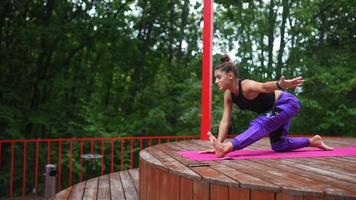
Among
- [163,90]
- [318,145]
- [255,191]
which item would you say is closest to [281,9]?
[163,90]

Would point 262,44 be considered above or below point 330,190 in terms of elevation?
above

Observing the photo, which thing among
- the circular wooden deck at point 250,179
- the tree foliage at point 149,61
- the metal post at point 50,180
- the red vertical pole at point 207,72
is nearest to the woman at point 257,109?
the circular wooden deck at point 250,179

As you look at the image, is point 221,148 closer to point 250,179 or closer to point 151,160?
point 151,160

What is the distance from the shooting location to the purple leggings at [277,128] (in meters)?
2.70

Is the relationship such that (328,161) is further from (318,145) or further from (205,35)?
(205,35)

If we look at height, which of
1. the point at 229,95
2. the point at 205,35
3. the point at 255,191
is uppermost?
the point at 205,35

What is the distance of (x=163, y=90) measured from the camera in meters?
9.40

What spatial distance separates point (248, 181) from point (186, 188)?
1.21ft

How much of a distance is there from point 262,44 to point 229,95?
21.5 ft

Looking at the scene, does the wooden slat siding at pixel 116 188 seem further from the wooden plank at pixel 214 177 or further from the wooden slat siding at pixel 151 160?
the wooden plank at pixel 214 177

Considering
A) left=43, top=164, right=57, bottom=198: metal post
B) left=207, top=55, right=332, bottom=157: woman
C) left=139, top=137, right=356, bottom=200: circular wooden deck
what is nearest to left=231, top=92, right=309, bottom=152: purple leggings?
left=207, top=55, right=332, bottom=157: woman

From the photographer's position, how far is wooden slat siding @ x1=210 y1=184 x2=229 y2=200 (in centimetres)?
170

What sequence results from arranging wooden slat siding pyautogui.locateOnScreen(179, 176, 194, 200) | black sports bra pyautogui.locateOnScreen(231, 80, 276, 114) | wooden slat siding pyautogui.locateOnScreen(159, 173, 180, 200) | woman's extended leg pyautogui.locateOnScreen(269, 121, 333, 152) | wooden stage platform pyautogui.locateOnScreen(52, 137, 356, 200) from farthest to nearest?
1. woman's extended leg pyautogui.locateOnScreen(269, 121, 333, 152)
2. black sports bra pyautogui.locateOnScreen(231, 80, 276, 114)
3. wooden slat siding pyautogui.locateOnScreen(159, 173, 180, 200)
4. wooden slat siding pyautogui.locateOnScreen(179, 176, 194, 200)
5. wooden stage platform pyautogui.locateOnScreen(52, 137, 356, 200)

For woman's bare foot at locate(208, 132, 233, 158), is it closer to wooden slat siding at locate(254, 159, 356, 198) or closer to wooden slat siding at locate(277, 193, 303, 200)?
wooden slat siding at locate(254, 159, 356, 198)
